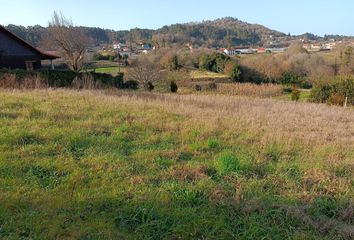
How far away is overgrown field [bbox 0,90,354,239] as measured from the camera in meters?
3.52

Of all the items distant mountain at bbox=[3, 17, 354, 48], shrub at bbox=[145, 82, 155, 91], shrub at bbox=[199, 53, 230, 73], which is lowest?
shrub at bbox=[145, 82, 155, 91]

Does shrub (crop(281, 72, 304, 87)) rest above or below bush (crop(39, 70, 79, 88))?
below

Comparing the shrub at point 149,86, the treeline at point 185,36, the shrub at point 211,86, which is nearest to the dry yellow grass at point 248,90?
the shrub at point 211,86

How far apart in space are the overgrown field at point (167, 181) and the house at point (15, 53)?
65.0 ft

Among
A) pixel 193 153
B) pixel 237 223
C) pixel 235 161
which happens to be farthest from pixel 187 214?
pixel 193 153

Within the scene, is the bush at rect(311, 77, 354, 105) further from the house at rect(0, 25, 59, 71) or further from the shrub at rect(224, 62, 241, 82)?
the house at rect(0, 25, 59, 71)

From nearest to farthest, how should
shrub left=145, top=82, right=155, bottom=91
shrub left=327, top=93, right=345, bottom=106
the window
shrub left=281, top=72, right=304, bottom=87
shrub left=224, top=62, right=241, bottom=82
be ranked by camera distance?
the window < shrub left=327, top=93, right=345, bottom=106 < shrub left=145, top=82, right=155, bottom=91 < shrub left=224, top=62, right=241, bottom=82 < shrub left=281, top=72, right=304, bottom=87

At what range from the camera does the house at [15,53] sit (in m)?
25.2

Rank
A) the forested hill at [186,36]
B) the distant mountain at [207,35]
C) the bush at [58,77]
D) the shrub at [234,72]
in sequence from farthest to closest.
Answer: the distant mountain at [207,35], the forested hill at [186,36], the shrub at [234,72], the bush at [58,77]

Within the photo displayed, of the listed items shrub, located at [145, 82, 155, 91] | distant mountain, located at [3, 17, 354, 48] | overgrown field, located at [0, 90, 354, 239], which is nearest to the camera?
overgrown field, located at [0, 90, 354, 239]

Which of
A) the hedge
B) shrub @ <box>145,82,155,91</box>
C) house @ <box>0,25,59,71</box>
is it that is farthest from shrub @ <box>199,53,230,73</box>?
house @ <box>0,25,59,71</box>

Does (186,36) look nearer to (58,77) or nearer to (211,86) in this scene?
(211,86)

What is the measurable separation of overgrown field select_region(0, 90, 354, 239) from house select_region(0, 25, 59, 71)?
19.8m

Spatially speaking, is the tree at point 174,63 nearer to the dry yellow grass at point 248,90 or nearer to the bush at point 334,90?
the dry yellow grass at point 248,90
